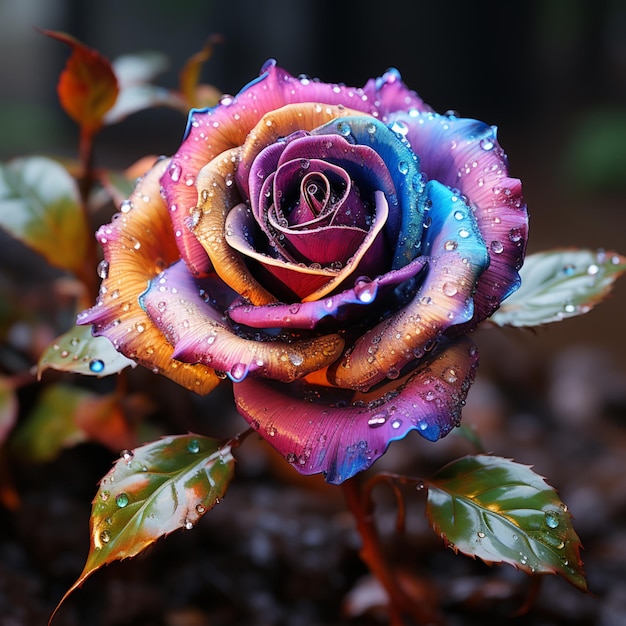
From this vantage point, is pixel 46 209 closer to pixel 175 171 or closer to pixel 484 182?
Answer: pixel 175 171

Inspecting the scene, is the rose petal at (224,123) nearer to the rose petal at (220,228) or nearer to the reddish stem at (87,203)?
the rose petal at (220,228)

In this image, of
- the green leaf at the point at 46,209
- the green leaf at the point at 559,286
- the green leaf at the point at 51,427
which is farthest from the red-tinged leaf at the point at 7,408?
the green leaf at the point at 559,286

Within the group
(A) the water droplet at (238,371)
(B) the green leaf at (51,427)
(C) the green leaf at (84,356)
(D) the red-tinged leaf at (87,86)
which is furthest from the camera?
(B) the green leaf at (51,427)

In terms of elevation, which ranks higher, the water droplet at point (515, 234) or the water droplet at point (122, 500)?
the water droplet at point (515, 234)

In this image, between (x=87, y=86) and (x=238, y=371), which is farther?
(x=87, y=86)

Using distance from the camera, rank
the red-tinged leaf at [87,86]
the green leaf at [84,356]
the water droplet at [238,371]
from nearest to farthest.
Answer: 1. the water droplet at [238,371]
2. the green leaf at [84,356]
3. the red-tinged leaf at [87,86]

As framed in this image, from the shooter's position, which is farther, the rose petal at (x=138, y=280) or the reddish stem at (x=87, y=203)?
the reddish stem at (x=87, y=203)

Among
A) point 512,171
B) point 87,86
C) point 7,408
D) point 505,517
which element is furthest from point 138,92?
point 512,171
